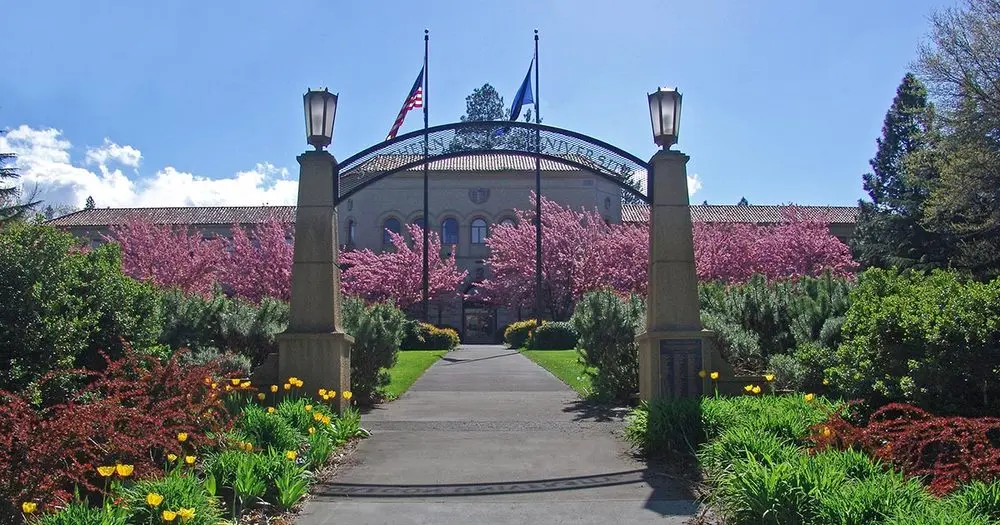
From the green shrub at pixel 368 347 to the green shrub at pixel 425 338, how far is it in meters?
22.3

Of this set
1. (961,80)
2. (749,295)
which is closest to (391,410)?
(749,295)

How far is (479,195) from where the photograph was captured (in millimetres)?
57031

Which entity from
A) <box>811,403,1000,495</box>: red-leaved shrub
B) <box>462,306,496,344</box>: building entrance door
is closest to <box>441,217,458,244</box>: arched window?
<box>462,306,496,344</box>: building entrance door

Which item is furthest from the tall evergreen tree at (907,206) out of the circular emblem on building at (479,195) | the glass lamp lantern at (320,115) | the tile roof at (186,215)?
the tile roof at (186,215)

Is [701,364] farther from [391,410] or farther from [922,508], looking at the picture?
[922,508]

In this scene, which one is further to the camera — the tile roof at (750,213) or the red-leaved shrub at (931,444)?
the tile roof at (750,213)

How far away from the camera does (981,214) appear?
26.0 metres

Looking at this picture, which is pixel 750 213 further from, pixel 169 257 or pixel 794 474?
pixel 794 474

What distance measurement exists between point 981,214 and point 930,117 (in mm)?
3562

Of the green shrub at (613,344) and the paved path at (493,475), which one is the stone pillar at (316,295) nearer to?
the paved path at (493,475)

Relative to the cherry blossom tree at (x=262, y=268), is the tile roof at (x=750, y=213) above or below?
above

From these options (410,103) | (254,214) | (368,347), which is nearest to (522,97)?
(410,103)

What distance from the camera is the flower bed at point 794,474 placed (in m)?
4.32

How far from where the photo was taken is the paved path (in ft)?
20.5
